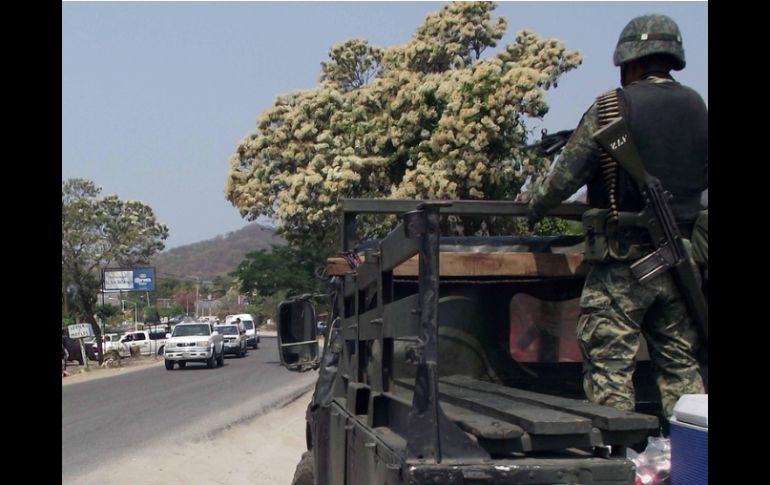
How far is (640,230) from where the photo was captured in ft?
11.6

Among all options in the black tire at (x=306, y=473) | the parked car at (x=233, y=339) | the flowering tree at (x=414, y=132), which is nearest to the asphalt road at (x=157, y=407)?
the flowering tree at (x=414, y=132)

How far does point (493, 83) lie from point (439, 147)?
4.58 ft

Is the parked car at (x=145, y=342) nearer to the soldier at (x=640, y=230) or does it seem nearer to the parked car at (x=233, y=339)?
the parked car at (x=233, y=339)

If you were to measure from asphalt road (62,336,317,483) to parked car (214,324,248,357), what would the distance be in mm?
12620

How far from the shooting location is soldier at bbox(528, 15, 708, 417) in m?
3.50

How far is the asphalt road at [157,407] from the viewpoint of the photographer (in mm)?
14008

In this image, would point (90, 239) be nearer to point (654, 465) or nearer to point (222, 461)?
point (222, 461)

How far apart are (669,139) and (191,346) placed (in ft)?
112

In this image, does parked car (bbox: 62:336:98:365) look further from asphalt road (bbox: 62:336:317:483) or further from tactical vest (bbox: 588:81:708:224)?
tactical vest (bbox: 588:81:708:224)

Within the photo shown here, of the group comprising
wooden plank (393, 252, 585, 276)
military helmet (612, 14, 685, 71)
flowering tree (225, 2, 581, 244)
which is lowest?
wooden plank (393, 252, 585, 276)

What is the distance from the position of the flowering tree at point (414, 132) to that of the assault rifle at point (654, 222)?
10.4 metres

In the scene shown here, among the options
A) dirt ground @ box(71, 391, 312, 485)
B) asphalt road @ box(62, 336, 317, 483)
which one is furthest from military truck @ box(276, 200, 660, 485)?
asphalt road @ box(62, 336, 317, 483)

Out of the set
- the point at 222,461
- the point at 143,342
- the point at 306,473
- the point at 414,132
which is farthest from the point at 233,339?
the point at 306,473
